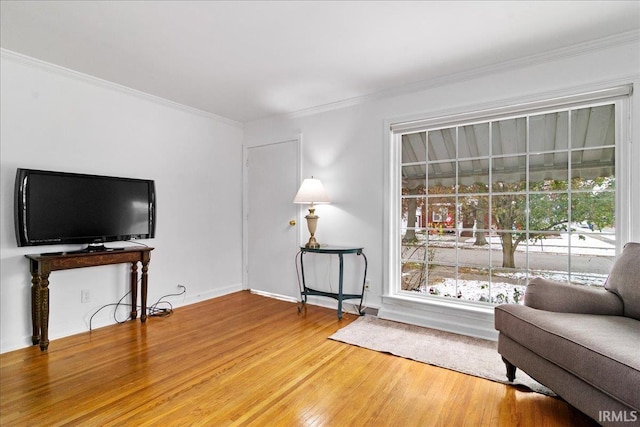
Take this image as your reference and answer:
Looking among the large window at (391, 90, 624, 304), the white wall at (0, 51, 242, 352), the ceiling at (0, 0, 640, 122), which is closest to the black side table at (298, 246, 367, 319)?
the large window at (391, 90, 624, 304)

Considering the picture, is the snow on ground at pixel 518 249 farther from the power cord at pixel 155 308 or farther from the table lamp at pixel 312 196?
the power cord at pixel 155 308

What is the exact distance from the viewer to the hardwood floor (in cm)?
174

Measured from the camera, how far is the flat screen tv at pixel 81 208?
2.58 metres

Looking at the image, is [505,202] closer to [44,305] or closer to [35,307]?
[44,305]

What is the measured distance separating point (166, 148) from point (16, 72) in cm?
135

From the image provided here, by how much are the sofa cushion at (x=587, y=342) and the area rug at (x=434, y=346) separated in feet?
1.23

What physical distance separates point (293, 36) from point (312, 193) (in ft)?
5.23

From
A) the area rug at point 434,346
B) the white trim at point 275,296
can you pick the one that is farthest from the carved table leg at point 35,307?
the area rug at point 434,346

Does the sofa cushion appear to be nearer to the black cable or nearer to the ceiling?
the ceiling

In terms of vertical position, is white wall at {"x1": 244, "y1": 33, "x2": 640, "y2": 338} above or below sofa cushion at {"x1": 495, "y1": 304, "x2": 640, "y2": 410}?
above

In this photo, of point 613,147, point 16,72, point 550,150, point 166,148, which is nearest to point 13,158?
point 16,72

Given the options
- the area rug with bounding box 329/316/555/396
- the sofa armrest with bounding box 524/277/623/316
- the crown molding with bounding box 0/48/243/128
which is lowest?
the area rug with bounding box 329/316/555/396

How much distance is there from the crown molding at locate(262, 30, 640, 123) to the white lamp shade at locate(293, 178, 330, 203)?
0.95m

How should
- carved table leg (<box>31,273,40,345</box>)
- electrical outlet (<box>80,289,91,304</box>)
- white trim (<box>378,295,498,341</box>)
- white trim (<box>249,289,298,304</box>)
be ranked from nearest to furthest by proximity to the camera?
carved table leg (<box>31,273,40,345</box>) < white trim (<box>378,295,498,341</box>) < electrical outlet (<box>80,289,91,304</box>) < white trim (<box>249,289,298,304</box>)
